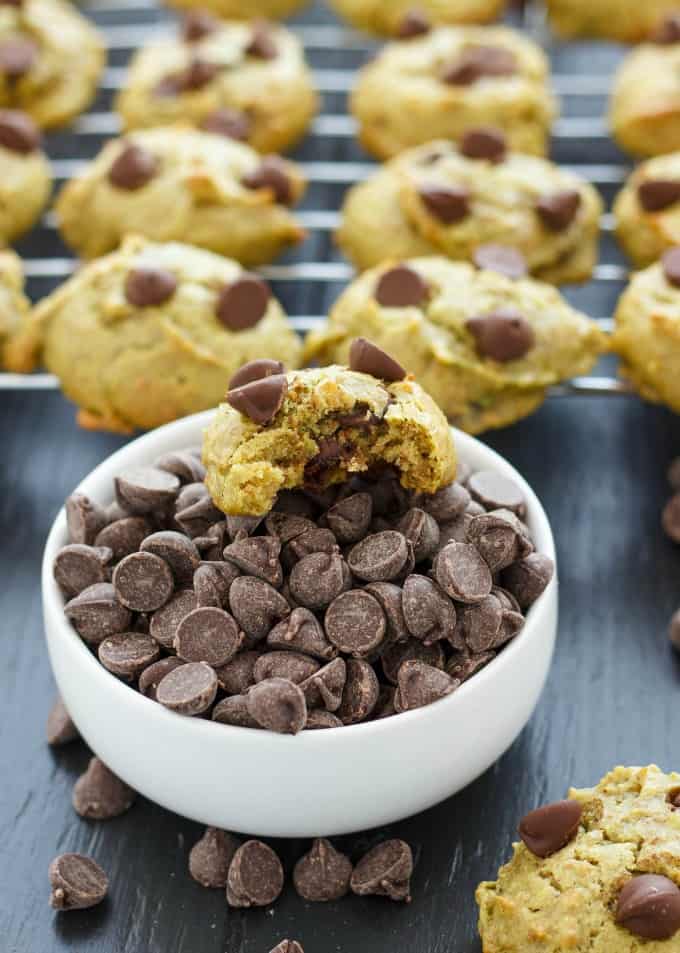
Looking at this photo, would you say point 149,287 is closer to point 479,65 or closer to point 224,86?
point 224,86

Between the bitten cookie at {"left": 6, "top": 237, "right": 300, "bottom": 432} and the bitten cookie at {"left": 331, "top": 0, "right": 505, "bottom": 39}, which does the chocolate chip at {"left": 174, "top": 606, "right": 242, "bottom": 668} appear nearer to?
the bitten cookie at {"left": 6, "top": 237, "right": 300, "bottom": 432}

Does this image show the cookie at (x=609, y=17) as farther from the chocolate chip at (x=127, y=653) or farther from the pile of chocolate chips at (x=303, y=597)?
the chocolate chip at (x=127, y=653)

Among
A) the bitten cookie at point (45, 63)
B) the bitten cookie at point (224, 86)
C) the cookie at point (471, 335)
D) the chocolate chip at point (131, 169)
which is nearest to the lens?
the cookie at point (471, 335)

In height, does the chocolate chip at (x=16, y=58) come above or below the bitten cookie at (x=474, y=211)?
above

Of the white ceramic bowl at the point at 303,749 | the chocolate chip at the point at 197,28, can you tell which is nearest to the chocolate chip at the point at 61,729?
the white ceramic bowl at the point at 303,749

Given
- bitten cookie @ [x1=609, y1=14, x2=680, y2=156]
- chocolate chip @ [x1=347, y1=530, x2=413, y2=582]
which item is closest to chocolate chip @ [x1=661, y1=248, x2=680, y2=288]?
bitten cookie @ [x1=609, y1=14, x2=680, y2=156]

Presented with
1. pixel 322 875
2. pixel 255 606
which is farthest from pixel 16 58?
pixel 322 875
